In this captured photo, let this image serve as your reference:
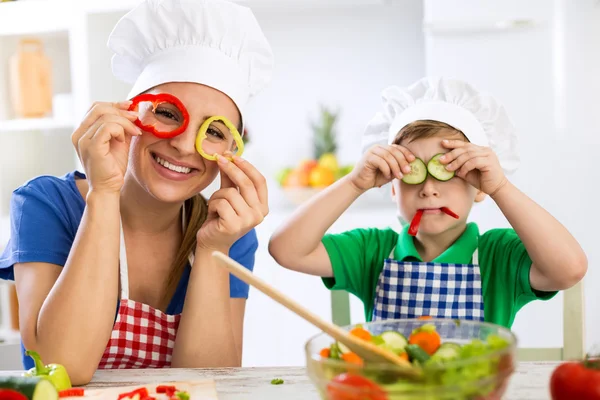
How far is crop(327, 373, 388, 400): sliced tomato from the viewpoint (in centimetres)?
62

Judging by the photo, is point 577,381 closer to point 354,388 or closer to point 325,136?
point 354,388

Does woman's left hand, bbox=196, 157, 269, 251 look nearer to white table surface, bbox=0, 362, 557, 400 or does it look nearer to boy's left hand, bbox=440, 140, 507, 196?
white table surface, bbox=0, 362, 557, 400

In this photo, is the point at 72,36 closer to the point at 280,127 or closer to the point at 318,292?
the point at 280,127

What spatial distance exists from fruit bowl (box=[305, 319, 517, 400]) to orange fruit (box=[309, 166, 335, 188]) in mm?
2089

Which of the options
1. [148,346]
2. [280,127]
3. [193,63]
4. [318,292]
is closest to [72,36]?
[280,127]

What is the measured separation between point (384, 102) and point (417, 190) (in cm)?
30

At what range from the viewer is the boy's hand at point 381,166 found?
1360mm

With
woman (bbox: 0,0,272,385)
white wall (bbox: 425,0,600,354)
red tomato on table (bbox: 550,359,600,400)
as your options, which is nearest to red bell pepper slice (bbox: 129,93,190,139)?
woman (bbox: 0,0,272,385)

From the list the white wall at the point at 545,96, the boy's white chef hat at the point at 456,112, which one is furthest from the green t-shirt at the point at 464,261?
the white wall at the point at 545,96

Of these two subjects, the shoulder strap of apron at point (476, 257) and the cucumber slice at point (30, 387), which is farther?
the shoulder strap of apron at point (476, 257)

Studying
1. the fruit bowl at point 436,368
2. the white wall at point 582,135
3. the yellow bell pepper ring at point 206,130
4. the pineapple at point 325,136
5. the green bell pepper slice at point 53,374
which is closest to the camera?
the fruit bowl at point 436,368

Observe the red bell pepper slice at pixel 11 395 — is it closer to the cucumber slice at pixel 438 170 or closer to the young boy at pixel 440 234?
the young boy at pixel 440 234

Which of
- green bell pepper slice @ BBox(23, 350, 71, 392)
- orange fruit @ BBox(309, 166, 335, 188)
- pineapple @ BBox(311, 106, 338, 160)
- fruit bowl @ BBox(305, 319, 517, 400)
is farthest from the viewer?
pineapple @ BBox(311, 106, 338, 160)

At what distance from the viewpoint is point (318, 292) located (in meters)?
2.77
